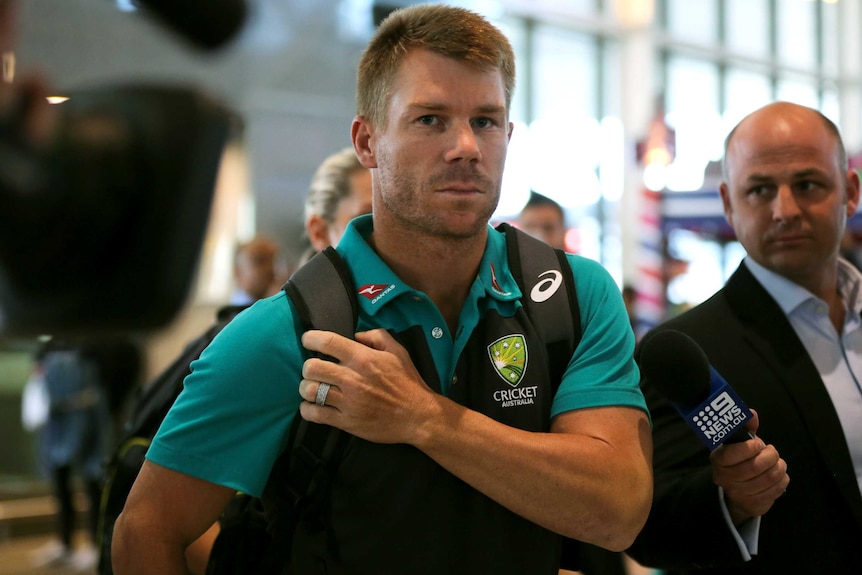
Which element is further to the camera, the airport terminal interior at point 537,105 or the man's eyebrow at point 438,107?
the man's eyebrow at point 438,107

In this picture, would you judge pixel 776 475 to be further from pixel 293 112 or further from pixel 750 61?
pixel 750 61

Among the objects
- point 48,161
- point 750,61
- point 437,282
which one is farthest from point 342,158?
point 750,61

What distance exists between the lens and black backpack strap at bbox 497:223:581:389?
1.41 metres

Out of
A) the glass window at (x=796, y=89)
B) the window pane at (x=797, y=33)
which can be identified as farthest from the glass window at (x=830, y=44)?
the glass window at (x=796, y=89)

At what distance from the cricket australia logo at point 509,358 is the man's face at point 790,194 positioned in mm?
844

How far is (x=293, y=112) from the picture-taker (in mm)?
2172

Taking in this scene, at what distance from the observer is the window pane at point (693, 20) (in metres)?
15.4

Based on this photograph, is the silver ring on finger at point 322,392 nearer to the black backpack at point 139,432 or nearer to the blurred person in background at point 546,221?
the black backpack at point 139,432

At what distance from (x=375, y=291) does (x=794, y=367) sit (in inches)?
36.4

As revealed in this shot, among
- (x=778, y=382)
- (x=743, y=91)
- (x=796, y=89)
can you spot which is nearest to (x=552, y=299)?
(x=778, y=382)

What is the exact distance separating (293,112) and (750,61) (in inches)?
627

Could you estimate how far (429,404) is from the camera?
128 centimetres

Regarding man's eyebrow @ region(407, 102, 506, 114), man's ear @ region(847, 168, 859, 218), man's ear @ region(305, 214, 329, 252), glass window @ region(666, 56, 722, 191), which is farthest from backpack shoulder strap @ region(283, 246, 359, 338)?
glass window @ region(666, 56, 722, 191)

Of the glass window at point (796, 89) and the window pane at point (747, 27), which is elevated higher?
the window pane at point (747, 27)
